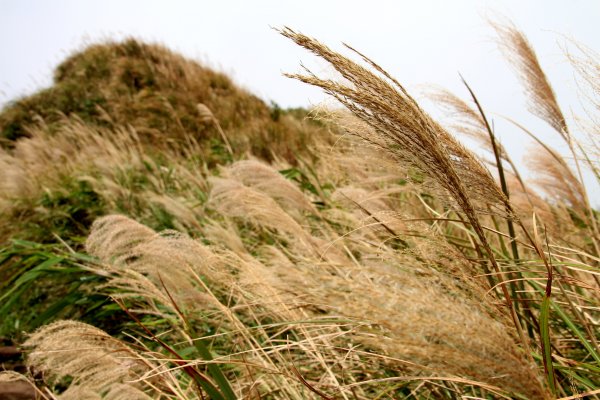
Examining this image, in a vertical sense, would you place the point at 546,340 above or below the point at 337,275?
above

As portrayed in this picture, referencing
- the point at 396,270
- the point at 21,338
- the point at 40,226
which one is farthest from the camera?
the point at 40,226

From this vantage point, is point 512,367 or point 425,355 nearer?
point 512,367

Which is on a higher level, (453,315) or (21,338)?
(453,315)

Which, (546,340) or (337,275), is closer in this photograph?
(546,340)

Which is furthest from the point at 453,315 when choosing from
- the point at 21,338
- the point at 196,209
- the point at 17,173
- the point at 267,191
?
the point at 17,173

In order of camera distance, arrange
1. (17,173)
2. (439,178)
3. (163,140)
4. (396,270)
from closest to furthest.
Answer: (439,178) < (396,270) < (17,173) < (163,140)

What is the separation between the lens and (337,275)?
204 cm

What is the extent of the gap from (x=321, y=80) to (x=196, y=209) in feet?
10.5

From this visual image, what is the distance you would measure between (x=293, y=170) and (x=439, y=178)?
3.15 metres

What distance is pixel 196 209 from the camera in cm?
377

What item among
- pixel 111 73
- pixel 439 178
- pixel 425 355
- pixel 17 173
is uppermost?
pixel 439 178

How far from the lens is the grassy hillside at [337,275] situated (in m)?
0.81

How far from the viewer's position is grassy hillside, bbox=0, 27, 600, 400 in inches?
32.0

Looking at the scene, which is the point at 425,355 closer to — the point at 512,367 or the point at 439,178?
the point at 512,367
